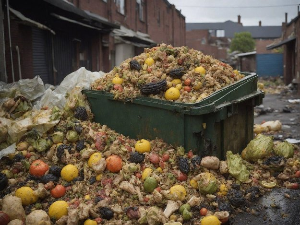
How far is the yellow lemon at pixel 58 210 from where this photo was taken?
4066 mm

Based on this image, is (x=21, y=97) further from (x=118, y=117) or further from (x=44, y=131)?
(x=118, y=117)

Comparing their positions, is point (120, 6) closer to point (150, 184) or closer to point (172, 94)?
point (172, 94)

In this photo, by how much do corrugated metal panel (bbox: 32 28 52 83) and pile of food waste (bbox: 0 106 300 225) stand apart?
4804 mm

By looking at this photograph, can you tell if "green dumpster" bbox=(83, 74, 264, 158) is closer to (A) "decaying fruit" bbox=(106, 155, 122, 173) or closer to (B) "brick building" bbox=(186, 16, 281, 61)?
(A) "decaying fruit" bbox=(106, 155, 122, 173)

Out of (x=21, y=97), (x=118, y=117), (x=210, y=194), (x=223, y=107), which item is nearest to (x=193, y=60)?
(x=223, y=107)

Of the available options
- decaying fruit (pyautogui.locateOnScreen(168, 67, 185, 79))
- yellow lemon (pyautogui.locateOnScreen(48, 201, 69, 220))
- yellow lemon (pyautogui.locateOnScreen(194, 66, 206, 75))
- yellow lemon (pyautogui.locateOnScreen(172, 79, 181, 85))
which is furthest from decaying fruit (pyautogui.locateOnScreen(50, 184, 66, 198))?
yellow lemon (pyautogui.locateOnScreen(194, 66, 206, 75))

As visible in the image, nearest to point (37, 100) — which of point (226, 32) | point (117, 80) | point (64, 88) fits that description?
point (64, 88)

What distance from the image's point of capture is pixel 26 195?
432 centimetres

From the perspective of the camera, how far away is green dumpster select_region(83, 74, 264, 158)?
4.77 meters

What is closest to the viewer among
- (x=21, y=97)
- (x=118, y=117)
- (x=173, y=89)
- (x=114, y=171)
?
(x=114, y=171)

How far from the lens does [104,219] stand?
401 centimetres

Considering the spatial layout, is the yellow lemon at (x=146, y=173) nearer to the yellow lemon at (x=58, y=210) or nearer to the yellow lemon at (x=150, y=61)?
the yellow lemon at (x=58, y=210)

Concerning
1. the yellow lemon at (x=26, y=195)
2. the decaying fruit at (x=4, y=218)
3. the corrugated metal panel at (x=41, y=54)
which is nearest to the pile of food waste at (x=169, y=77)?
the yellow lemon at (x=26, y=195)

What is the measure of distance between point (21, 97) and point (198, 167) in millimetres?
3581
